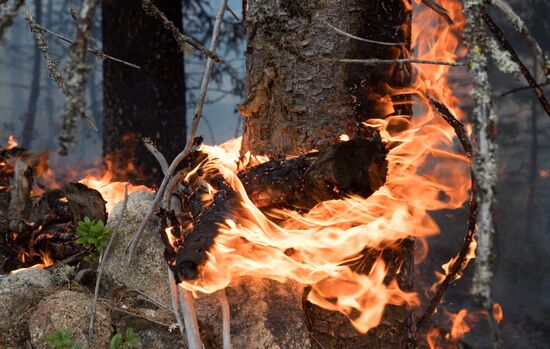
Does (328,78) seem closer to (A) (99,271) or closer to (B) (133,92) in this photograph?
(A) (99,271)

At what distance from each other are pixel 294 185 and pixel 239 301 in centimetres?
86

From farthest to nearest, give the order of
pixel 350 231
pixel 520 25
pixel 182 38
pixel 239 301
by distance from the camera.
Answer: pixel 239 301 → pixel 350 231 → pixel 182 38 → pixel 520 25

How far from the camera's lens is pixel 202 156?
385 centimetres

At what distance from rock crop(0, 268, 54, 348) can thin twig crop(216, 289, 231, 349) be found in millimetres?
1169

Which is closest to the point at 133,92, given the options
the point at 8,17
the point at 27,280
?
the point at 27,280

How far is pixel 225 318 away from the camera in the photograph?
325 centimetres

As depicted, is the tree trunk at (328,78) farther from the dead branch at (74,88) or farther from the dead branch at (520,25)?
the dead branch at (74,88)

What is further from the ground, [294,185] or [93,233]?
[294,185]

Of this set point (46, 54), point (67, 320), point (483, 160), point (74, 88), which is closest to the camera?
point (74, 88)

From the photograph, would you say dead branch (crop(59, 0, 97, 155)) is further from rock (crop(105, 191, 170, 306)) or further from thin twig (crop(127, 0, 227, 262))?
rock (crop(105, 191, 170, 306))

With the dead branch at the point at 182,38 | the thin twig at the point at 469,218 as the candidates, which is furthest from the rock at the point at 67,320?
the thin twig at the point at 469,218

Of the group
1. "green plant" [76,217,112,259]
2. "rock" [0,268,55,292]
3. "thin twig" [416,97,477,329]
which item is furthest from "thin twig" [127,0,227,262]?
"thin twig" [416,97,477,329]

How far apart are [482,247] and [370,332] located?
83.5 inches

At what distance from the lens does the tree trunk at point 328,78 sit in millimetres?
3537
